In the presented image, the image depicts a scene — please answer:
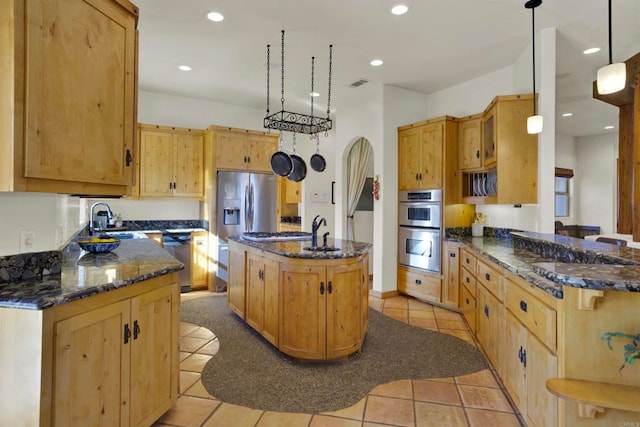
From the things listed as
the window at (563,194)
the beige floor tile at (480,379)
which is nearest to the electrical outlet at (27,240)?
the beige floor tile at (480,379)

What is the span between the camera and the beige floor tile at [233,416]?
6.79 feet

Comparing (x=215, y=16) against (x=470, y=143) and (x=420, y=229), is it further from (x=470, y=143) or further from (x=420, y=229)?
(x=420, y=229)

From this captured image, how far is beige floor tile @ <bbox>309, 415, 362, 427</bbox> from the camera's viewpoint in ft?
6.76

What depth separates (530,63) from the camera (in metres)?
3.73

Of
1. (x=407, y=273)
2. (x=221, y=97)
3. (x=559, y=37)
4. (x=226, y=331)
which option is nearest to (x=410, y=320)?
(x=407, y=273)

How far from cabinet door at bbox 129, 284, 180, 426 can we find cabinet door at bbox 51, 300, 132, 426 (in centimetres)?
6

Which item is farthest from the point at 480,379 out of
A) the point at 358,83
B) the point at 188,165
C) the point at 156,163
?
the point at 156,163

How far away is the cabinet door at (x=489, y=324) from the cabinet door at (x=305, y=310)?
1282 millimetres

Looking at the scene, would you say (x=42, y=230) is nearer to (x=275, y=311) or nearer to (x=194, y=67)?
(x=275, y=311)

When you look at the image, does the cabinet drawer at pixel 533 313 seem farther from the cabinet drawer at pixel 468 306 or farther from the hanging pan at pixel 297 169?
the hanging pan at pixel 297 169

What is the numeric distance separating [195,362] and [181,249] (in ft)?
8.13

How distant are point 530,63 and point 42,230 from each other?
4483 mm

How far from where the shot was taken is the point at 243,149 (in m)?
5.40

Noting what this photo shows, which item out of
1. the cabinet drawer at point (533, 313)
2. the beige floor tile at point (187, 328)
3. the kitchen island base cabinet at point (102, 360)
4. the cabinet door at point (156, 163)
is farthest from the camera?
the cabinet door at point (156, 163)
